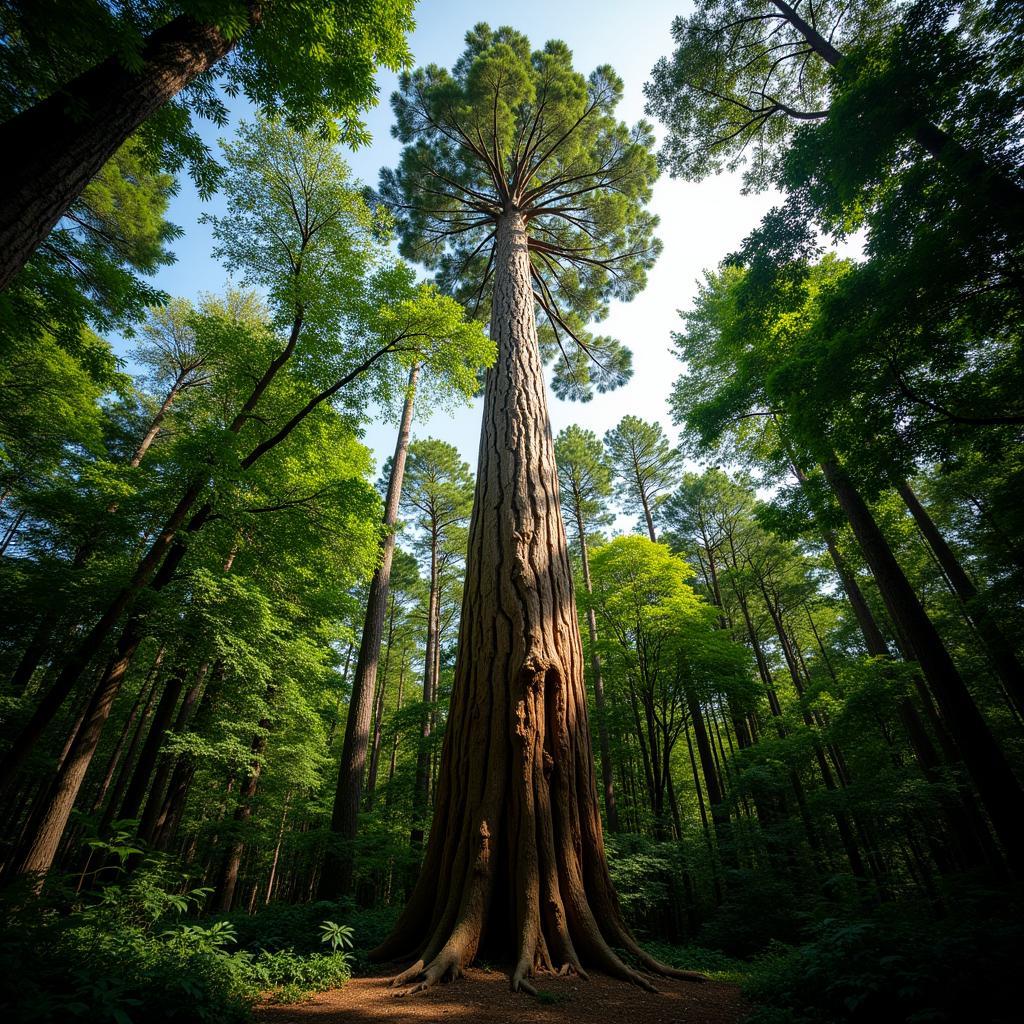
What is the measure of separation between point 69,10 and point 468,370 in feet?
15.3

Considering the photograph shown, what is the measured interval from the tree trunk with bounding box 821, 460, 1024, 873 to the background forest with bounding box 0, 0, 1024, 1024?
0.17ft

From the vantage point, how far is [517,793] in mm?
2994

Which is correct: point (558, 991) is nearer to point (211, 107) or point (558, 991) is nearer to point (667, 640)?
point (211, 107)

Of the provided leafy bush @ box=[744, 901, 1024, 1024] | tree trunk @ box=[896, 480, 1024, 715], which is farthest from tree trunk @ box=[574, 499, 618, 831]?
leafy bush @ box=[744, 901, 1024, 1024]

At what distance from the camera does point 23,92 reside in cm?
444

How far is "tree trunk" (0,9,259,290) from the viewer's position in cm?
271

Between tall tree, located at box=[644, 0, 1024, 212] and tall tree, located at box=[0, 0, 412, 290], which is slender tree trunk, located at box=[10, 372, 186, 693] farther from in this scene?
tall tree, located at box=[644, 0, 1024, 212]

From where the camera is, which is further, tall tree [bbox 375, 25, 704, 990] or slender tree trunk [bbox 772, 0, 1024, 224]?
slender tree trunk [bbox 772, 0, 1024, 224]

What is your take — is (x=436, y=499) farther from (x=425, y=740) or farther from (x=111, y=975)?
(x=111, y=975)

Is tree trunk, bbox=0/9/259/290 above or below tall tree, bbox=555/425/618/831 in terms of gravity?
below

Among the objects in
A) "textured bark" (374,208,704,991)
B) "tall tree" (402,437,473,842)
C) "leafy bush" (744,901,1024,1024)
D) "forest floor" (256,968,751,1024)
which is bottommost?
"forest floor" (256,968,751,1024)

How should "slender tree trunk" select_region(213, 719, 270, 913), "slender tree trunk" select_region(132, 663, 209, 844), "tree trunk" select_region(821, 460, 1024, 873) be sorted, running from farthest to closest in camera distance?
"slender tree trunk" select_region(213, 719, 270, 913)
"slender tree trunk" select_region(132, 663, 209, 844)
"tree trunk" select_region(821, 460, 1024, 873)

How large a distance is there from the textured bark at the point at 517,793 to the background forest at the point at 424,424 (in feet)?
3.02

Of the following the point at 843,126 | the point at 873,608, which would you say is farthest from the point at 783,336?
the point at 873,608
